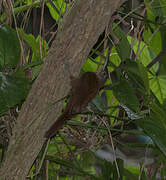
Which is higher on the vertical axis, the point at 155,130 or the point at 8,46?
the point at 8,46

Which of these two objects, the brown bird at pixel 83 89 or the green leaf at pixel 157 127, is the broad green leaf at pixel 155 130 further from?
the brown bird at pixel 83 89

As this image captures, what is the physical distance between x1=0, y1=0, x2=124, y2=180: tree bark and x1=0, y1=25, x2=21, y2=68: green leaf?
0.28 ft

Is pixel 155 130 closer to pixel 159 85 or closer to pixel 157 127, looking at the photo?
pixel 157 127

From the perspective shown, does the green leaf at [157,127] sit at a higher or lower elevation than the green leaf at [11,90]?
lower

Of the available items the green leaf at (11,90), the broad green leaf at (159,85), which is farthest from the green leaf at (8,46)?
the broad green leaf at (159,85)

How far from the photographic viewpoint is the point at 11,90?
1.15ft

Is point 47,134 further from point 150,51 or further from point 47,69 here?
point 150,51

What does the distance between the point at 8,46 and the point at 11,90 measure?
0.07 m

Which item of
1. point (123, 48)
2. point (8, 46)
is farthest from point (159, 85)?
point (8, 46)

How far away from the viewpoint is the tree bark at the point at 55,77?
299 millimetres

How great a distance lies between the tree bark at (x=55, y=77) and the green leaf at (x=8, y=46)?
0.09m

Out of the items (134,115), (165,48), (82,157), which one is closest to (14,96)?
(134,115)

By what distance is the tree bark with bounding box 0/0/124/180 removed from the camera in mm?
299

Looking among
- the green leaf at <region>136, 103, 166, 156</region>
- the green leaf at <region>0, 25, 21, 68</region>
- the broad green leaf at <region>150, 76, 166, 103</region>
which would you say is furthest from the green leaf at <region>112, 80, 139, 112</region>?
the broad green leaf at <region>150, 76, 166, 103</region>
